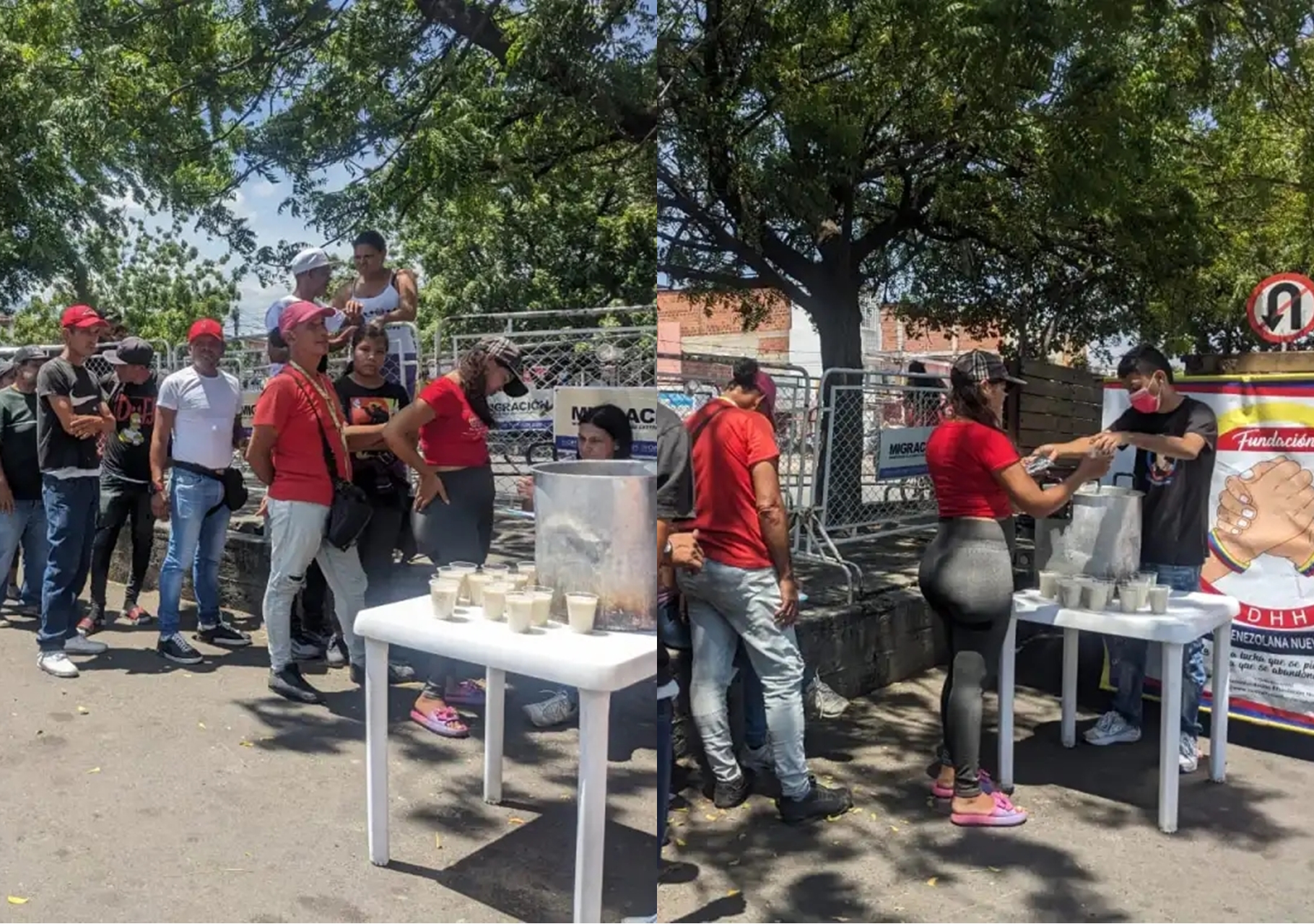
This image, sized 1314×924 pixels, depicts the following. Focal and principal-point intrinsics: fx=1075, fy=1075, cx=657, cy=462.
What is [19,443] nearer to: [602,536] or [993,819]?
[602,536]

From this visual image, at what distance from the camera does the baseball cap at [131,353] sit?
9.27 feet

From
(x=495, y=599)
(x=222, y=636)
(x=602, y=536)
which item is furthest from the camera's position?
(x=222, y=636)

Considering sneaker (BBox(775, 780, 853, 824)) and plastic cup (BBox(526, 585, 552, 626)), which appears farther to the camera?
sneaker (BBox(775, 780, 853, 824))

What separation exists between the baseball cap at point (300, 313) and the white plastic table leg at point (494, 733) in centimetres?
77

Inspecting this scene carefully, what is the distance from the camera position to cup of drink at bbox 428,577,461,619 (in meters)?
2.05

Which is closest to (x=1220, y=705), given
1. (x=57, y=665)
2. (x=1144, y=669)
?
(x=1144, y=669)

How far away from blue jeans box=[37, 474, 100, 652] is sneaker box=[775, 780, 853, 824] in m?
2.58

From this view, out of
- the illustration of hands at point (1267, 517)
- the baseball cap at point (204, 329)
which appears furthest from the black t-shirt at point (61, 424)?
the illustration of hands at point (1267, 517)

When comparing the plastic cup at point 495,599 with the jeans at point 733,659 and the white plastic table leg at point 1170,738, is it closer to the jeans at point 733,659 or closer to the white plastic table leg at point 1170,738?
the jeans at point 733,659

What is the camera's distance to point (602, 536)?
1.59 metres

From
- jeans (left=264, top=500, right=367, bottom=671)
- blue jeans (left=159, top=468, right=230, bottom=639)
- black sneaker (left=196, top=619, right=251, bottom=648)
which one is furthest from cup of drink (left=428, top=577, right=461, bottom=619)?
blue jeans (left=159, top=468, right=230, bottom=639)

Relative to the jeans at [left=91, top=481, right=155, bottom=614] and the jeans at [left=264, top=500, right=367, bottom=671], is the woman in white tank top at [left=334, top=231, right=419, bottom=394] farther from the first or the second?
the jeans at [left=91, top=481, right=155, bottom=614]

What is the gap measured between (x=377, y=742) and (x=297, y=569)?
102 cm

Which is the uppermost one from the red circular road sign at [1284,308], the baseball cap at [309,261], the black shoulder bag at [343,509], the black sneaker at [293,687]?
the red circular road sign at [1284,308]
